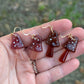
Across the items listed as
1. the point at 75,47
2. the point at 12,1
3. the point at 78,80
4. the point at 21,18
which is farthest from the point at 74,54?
the point at 12,1

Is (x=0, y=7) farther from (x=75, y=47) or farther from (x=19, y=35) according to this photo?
(x=75, y=47)

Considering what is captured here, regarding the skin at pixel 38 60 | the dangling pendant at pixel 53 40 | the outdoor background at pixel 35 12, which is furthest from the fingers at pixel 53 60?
the outdoor background at pixel 35 12

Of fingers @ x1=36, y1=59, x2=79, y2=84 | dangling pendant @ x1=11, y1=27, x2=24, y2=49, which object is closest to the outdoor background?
fingers @ x1=36, y1=59, x2=79, y2=84

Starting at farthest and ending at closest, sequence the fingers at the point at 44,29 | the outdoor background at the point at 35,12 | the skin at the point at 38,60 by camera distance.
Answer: the outdoor background at the point at 35,12
the fingers at the point at 44,29
the skin at the point at 38,60

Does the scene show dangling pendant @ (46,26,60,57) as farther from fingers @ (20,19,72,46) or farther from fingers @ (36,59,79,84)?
fingers @ (36,59,79,84)

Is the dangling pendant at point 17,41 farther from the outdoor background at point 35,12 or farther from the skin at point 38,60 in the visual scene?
the outdoor background at point 35,12

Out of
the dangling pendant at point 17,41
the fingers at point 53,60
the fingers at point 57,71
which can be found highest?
the dangling pendant at point 17,41

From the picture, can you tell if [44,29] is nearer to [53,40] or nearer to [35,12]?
[53,40]
